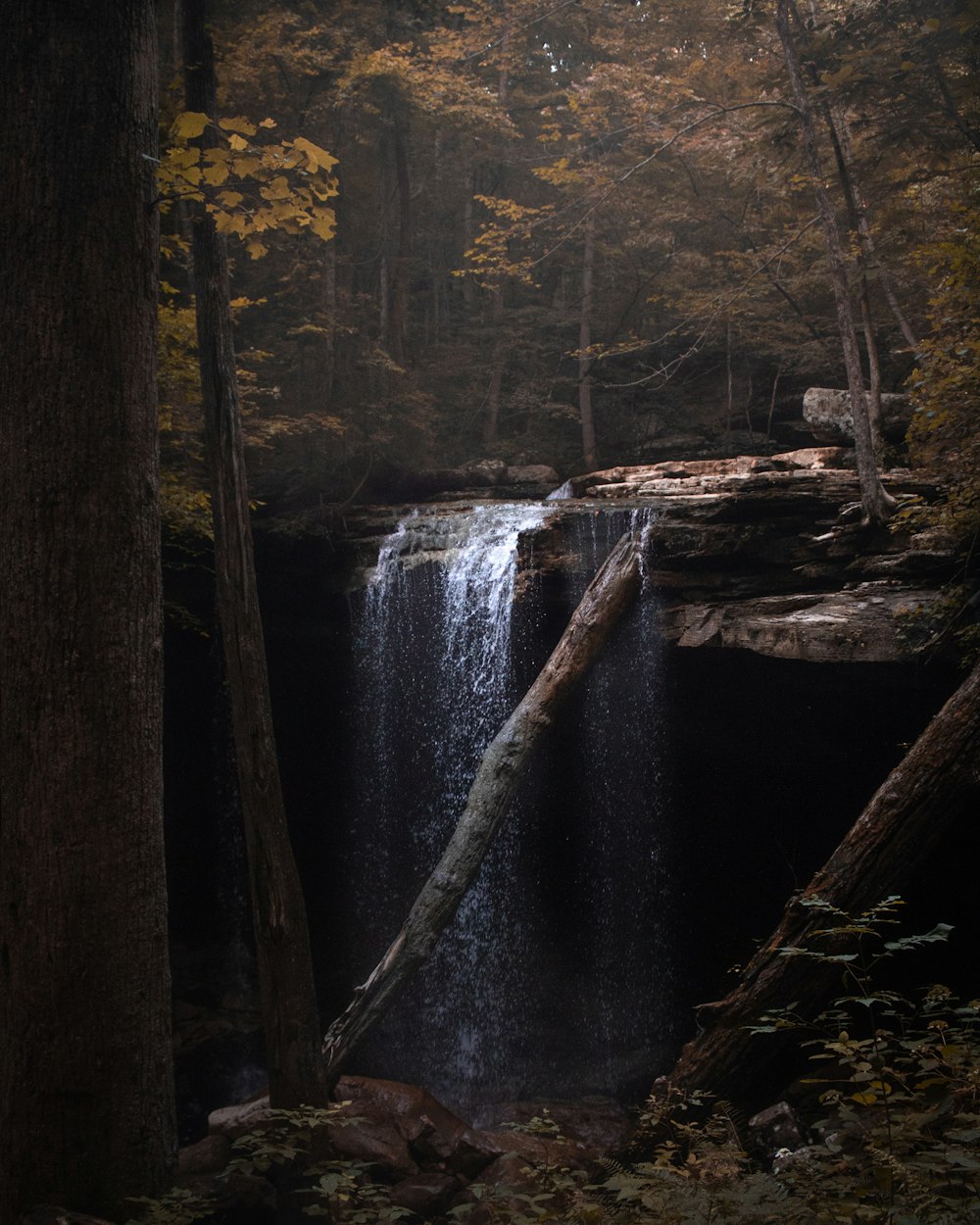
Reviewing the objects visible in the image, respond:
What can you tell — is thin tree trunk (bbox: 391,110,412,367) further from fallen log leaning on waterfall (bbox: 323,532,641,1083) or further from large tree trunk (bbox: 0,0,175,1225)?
large tree trunk (bbox: 0,0,175,1225)

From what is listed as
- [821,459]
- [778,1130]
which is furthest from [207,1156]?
[821,459]

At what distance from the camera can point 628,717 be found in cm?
888

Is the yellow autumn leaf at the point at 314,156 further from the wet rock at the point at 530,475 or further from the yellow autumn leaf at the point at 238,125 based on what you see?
the wet rock at the point at 530,475

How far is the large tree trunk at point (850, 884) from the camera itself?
17.1ft

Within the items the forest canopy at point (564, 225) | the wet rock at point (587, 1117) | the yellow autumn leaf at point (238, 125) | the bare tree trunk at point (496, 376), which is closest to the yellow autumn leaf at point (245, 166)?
the yellow autumn leaf at point (238, 125)

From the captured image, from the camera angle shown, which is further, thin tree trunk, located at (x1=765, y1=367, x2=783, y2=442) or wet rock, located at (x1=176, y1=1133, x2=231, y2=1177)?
thin tree trunk, located at (x1=765, y1=367, x2=783, y2=442)

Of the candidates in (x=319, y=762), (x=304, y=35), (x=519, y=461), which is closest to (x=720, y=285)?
(x=519, y=461)

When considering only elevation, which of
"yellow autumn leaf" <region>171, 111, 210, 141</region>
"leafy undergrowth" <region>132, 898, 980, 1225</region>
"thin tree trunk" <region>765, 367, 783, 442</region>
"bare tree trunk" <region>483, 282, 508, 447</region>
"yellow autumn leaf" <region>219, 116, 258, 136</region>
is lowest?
"leafy undergrowth" <region>132, 898, 980, 1225</region>

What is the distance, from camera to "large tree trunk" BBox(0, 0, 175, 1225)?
258 centimetres

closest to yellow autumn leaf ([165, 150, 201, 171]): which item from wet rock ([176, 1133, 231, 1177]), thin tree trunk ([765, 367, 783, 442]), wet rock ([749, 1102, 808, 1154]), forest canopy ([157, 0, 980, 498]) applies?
forest canopy ([157, 0, 980, 498])

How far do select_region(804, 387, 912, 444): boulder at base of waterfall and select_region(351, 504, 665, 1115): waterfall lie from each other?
4.10 metres

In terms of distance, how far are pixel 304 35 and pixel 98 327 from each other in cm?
1425

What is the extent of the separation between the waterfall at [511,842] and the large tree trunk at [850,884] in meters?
3.11

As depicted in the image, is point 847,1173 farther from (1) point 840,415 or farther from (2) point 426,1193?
(1) point 840,415
